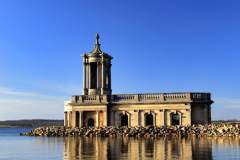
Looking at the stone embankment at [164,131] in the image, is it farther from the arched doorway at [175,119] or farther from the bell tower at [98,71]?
the bell tower at [98,71]

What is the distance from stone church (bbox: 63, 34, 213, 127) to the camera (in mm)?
43969

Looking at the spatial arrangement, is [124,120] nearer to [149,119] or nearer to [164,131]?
[149,119]

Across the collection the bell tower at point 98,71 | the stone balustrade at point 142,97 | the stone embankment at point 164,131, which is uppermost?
the bell tower at point 98,71

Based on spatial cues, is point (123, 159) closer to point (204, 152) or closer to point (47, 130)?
point (204, 152)

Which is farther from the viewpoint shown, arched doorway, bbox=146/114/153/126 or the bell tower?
the bell tower

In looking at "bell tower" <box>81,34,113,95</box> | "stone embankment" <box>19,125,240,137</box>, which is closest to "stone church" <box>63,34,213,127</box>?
"bell tower" <box>81,34,113,95</box>

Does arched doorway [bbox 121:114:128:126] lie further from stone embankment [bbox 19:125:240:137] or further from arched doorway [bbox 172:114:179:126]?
arched doorway [bbox 172:114:179:126]

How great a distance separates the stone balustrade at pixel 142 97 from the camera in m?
44.0

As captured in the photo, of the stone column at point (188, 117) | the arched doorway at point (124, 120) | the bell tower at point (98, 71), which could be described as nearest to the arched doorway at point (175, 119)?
the stone column at point (188, 117)

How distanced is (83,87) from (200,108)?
1675 centimetres

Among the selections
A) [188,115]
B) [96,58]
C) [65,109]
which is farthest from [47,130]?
[188,115]

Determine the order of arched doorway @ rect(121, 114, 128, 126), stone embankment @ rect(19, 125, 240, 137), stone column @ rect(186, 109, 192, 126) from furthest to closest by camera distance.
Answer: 1. arched doorway @ rect(121, 114, 128, 126)
2. stone column @ rect(186, 109, 192, 126)
3. stone embankment @ rect(19, 125, 240, 137)

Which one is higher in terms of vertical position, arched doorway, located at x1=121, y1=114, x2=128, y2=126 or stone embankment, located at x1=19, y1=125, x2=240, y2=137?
arched doorway, located at x1=121, y1=114, x2=128, y2=126

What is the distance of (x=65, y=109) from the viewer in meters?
50.6
